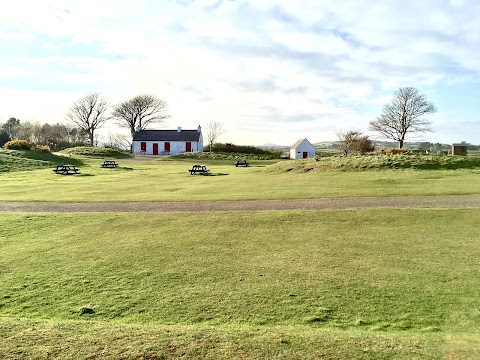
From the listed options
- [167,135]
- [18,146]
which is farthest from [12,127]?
[18,146]

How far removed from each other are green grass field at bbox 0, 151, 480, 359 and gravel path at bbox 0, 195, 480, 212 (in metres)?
1.04

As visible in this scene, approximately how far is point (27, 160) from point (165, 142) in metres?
34.9

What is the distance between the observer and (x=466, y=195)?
613 inches

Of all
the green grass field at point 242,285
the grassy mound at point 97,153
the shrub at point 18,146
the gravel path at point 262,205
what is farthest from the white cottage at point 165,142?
the green grass field at point 242,285

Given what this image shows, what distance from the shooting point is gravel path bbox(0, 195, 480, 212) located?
1393cm

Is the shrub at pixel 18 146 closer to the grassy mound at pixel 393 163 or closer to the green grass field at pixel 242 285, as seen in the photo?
the grassy mound at pixel 393 163

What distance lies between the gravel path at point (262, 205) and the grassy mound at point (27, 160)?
21.7 metres

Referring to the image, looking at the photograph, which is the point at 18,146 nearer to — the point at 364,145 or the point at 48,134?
the point at 48,134

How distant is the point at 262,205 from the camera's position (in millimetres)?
14727

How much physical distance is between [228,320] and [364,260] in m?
3.90

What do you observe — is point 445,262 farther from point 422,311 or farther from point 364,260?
point 422,311

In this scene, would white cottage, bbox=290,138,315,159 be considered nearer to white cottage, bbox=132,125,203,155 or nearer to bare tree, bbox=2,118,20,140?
white cottage, bbox=132,125,203,155

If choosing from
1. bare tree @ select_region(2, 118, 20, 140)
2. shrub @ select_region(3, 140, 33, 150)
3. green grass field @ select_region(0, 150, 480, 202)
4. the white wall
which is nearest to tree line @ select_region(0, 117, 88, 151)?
bare tree @ select_region(2, 118, 20, 140)

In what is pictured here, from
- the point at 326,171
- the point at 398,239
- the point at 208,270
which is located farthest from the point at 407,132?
the point at 208,270
